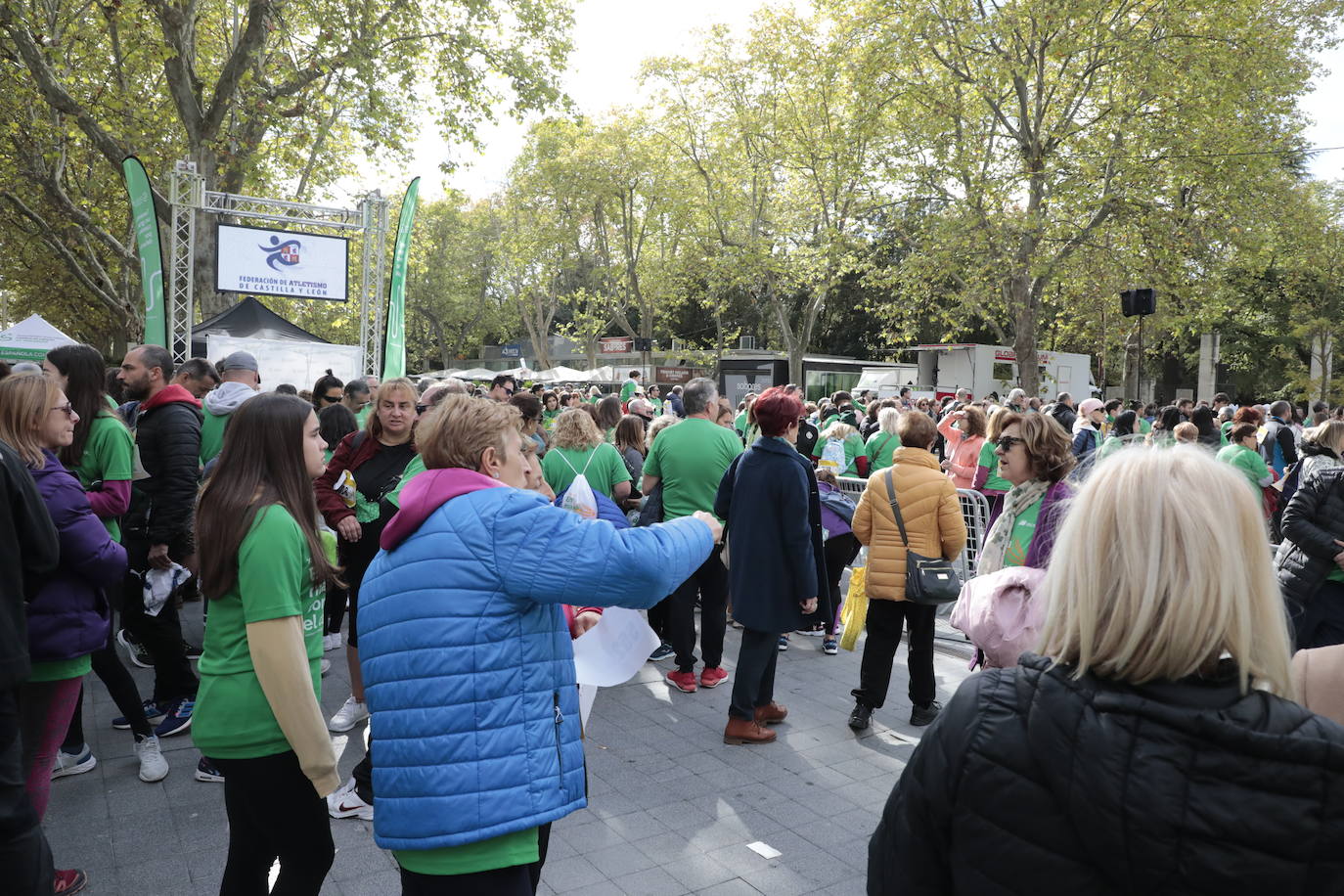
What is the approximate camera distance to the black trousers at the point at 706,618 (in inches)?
241

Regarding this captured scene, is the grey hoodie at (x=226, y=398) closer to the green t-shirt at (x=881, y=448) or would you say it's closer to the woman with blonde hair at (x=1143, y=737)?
the woman with blonde hair at (x=1143, y=737)

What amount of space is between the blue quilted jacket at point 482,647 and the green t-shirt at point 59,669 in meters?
1.69

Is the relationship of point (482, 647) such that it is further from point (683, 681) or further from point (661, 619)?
point (661, 619)

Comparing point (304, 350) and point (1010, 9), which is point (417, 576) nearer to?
point (304, 350)

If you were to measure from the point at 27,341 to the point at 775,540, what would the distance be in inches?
560

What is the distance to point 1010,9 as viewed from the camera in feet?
59.9

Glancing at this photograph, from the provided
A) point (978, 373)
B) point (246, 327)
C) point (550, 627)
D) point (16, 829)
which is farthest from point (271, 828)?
point (978, 373)

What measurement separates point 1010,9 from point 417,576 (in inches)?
780

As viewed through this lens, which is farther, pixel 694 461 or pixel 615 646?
pixel 694 461

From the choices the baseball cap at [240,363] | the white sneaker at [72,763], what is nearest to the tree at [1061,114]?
the baseball cap at [240,363]

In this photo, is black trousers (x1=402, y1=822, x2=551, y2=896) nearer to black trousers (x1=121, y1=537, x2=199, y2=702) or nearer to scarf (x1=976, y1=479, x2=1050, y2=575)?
scarf (x1=976, y1=479, x2=1050, y2=575)

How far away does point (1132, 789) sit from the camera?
4.01 ft

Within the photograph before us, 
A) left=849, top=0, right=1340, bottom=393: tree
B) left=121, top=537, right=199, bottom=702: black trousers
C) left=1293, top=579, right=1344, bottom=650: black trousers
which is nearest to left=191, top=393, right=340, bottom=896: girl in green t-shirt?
left=121, top=537, right=199, bottom=702: black trousers

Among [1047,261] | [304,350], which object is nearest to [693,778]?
[304,350]
